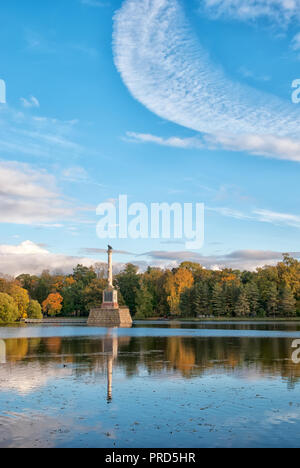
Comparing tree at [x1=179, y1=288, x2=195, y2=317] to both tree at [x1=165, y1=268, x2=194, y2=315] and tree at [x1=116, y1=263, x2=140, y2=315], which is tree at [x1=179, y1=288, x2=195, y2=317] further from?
tree at [x1=116, y1=263, x2=140, y2=315]

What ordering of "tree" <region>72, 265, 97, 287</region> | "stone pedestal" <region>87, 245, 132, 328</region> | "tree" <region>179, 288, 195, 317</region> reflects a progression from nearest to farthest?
"stone pedestal" <region>87, 245, 132, 328</region> → "tree" <region>179, 288, 195, 317</region> → "tree" <region>72, 265, 97, 287</region>

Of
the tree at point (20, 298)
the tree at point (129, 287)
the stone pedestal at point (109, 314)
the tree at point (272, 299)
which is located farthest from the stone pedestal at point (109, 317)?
the tree at point (129, 287)

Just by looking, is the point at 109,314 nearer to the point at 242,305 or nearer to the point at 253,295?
the point at 242,305

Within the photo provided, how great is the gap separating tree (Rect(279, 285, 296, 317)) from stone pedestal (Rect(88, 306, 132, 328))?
37.2 m

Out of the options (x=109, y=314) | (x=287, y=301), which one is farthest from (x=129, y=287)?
(x=287, y=301)

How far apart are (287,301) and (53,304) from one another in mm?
67278

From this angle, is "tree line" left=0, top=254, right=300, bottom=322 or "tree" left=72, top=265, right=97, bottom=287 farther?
"tree" left=72, top=265, right=97, bottom=287

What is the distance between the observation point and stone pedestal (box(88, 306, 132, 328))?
335 feet

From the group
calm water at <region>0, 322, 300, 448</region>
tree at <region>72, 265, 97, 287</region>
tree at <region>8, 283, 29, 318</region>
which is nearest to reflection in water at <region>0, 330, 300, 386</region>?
calm water at <region>0, 322, 300, 448</region>

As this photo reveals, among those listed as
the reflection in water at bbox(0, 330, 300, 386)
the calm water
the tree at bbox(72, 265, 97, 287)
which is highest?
the tree at bbox(72, 265, 97, 287)

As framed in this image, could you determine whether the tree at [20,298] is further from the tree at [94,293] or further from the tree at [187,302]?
the tree at [187,302]

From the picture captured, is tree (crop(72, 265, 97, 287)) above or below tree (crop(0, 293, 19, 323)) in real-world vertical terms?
above

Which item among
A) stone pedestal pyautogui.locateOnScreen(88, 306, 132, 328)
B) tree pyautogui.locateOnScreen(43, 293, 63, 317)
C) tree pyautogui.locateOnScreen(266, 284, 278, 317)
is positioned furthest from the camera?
tree pyautogui.locateOnScreen(43, 293, 63, 317)
